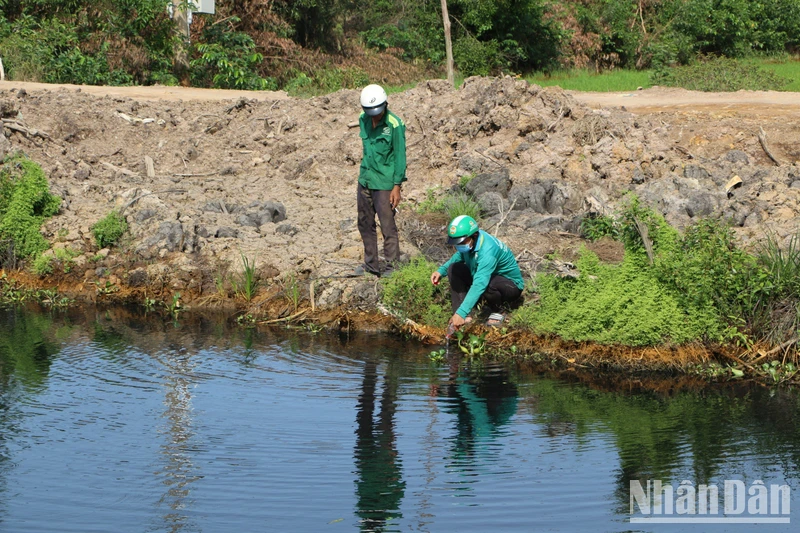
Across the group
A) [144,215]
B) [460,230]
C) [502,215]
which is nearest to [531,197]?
[502,215]

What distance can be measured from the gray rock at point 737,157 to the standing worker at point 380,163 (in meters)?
5.49

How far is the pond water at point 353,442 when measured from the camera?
5.52 m

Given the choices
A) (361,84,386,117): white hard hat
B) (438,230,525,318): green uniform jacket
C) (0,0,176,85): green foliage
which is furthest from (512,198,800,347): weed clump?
(0,0,176,85): green foliage

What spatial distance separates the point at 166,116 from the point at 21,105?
2.16m

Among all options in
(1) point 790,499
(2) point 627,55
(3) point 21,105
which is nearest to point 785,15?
(2) point 627,55

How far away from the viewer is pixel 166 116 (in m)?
16.1

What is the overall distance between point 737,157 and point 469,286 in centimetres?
578

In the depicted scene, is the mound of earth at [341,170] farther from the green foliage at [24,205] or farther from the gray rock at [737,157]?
the green foliage at [24,205]

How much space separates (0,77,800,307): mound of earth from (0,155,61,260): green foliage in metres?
0.24

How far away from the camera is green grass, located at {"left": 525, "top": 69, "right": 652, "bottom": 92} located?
22.1 meters

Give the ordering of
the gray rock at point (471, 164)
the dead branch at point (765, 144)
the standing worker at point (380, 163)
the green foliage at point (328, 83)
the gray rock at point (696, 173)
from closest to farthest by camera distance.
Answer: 1. the standing worker at point (380, 163)
2. the gray rock at point (696, 173)
3. the gray rock at point (471, 164)
4. the dead branch at point (765, 144)
5. the green foliage at point (328, 83)

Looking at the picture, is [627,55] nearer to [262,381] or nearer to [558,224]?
[558,224]

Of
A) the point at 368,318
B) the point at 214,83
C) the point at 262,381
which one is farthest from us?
the point at 214,83

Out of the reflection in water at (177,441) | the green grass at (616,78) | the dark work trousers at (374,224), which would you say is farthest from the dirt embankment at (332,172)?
the green grass at (616,78)
